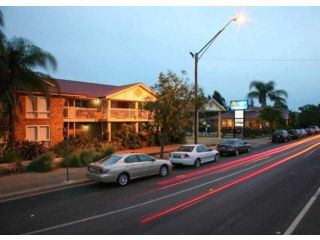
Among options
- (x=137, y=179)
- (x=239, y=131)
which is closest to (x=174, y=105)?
(x=137, y=179)

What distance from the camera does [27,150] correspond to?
22.1m

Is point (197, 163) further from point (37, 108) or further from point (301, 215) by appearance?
point (37, 108)

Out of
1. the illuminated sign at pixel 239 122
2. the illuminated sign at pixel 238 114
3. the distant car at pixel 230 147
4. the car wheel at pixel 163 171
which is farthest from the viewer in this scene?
the illuminated sign at pixel 238 114

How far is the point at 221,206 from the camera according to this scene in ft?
32.8

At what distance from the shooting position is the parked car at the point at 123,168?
14.0 metres

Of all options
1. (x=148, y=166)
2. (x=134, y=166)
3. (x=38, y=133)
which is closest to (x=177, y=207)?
(x=134, y=166)

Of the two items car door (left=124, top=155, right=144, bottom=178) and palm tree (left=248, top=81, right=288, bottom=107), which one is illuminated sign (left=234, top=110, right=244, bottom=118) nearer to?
palm tree (left=248, top=81, right=288, bottom=107)

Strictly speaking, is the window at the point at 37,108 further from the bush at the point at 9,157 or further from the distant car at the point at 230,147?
the distant car at the point at 230,147

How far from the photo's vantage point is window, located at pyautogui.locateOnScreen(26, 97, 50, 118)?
1017 inches

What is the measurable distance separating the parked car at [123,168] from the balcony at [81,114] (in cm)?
1488

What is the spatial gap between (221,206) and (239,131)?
1755 inches

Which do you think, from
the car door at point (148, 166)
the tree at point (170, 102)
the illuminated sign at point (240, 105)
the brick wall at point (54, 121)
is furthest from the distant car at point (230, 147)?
the illuminated sign at point (240, 105)

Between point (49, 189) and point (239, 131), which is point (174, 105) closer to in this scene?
point (49, 189)

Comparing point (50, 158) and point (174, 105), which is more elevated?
point (174, 105)
